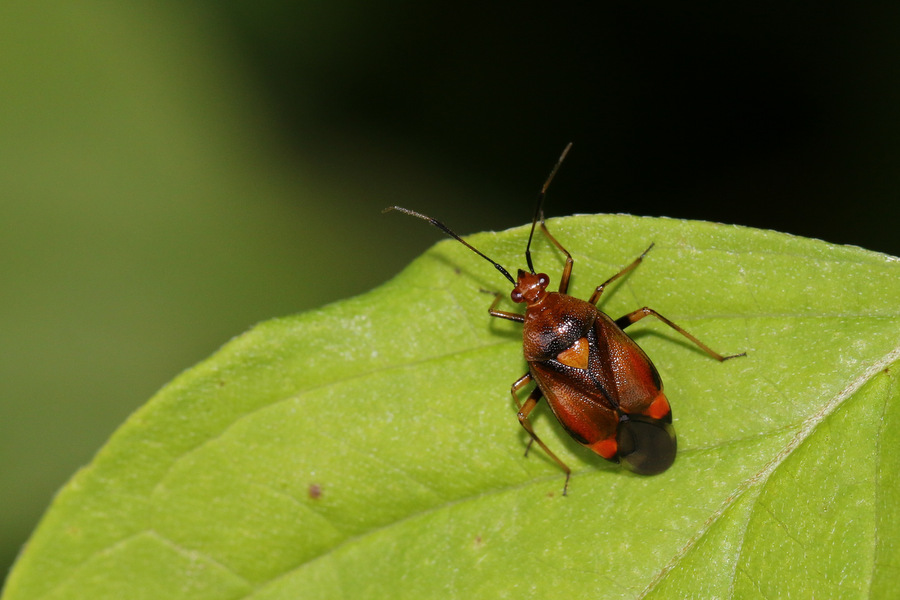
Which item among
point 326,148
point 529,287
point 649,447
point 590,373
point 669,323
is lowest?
point 649,447

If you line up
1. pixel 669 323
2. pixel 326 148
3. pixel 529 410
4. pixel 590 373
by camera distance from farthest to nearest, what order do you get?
1. pixel 326 148
2. pixel 590 373
3. pixel 529 410
4. pixel 669 323

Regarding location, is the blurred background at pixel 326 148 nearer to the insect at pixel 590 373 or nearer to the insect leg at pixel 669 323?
the insect at pixel 590 373

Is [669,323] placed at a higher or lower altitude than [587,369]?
higher

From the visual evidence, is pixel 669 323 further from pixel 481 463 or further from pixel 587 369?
pixel 481 463

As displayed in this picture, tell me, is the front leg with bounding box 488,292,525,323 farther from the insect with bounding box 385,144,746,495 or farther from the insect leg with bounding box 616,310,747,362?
the insect leg with bounding box 616,310,747,362

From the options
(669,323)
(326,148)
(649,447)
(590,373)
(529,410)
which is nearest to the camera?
(649,447)

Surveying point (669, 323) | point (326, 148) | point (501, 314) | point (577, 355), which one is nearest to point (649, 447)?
point (669, 323)

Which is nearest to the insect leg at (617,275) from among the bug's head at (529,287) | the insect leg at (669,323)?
the insect leg at (669,323)

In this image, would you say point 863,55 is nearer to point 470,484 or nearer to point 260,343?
point 470,484
